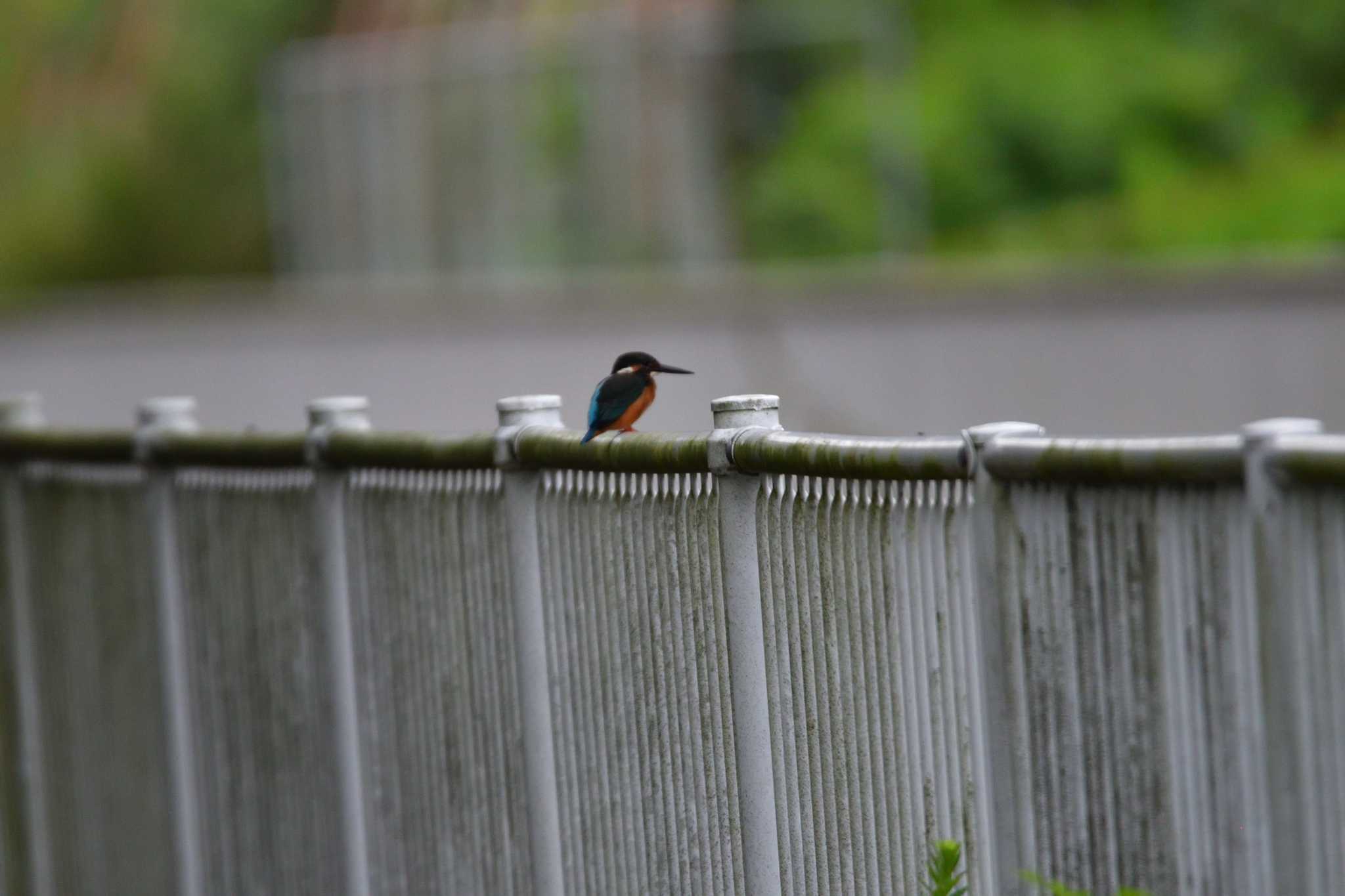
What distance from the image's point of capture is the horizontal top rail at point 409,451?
176 inches

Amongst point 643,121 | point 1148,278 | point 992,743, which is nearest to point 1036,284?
point 1148,278

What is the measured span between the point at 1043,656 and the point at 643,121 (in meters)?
17.2

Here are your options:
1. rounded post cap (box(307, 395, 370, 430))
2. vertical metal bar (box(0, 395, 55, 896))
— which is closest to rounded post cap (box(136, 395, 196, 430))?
rounded post cap (box(307, 395, 370, 430))

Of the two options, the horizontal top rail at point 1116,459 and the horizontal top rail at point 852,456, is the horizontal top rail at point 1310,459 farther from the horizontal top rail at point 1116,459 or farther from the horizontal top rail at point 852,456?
the horizontal top rail at point 852,456

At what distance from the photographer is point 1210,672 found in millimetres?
2525

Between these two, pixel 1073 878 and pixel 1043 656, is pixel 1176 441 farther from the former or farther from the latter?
pixel 1073 878

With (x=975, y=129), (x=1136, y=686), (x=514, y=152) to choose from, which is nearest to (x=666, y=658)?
(x=1136, y=686)

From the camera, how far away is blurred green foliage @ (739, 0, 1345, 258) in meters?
30.8

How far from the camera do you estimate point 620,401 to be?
4.32 metres

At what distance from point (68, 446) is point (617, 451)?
3259 mm

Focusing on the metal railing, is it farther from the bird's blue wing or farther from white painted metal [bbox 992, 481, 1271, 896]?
the bird's blue wing

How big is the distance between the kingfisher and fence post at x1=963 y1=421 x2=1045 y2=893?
4.29 feet

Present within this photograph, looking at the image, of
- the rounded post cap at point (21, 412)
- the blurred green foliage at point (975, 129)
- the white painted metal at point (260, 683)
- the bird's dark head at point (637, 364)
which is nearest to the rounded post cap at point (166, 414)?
the white painted metal at point (260, 683)

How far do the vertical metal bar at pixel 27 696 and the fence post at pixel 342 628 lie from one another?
2.24 metres
